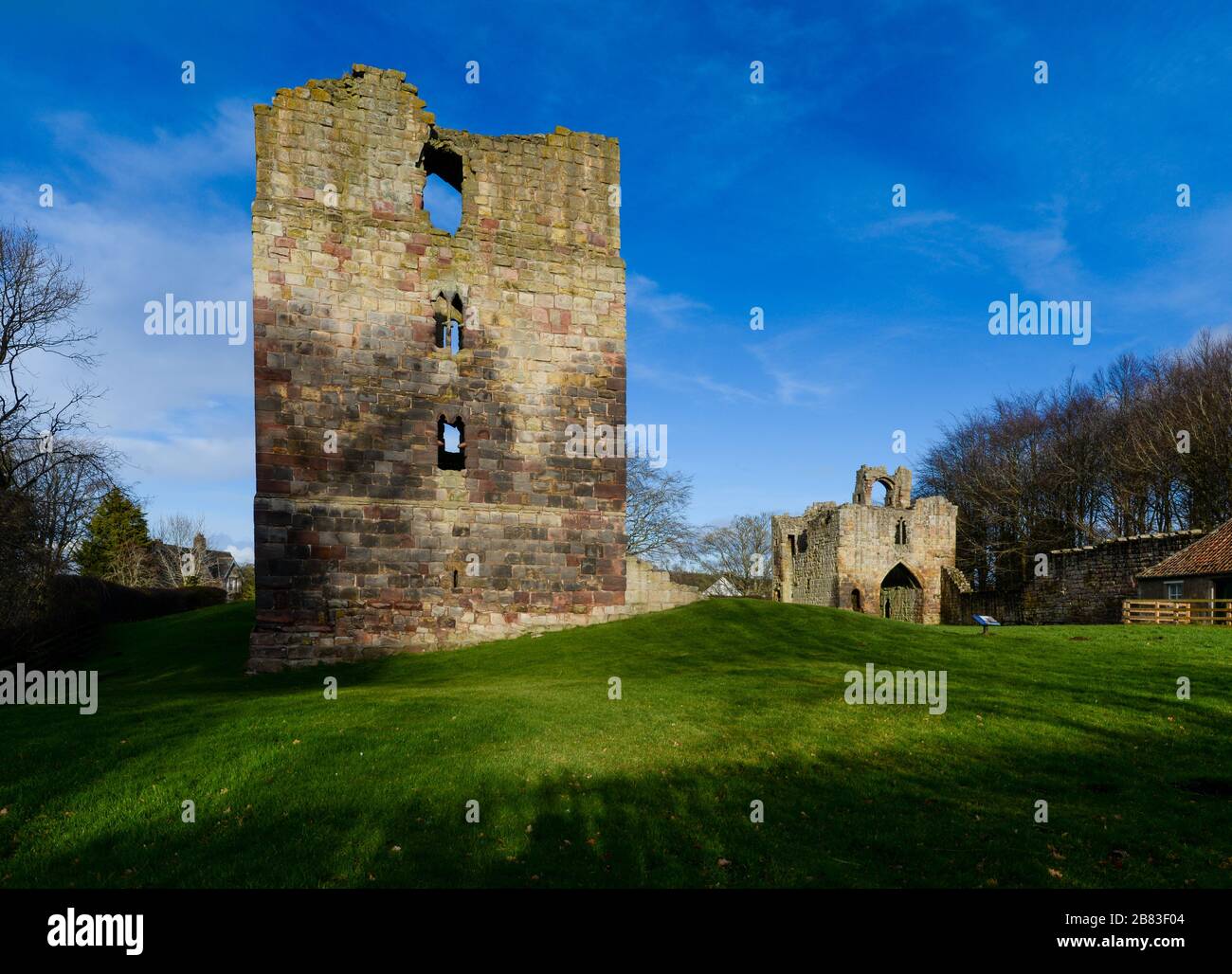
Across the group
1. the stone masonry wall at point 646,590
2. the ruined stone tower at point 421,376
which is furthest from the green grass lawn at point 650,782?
the stone masonry wall at point 646,590

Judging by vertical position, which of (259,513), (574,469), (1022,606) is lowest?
(1022,606)

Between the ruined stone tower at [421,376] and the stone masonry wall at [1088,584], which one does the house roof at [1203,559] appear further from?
the ruined stone tower at [421,376]

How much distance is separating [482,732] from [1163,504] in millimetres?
44685

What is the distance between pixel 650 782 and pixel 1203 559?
2927 centimetres

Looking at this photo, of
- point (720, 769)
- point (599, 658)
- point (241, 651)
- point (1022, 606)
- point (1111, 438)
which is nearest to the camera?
point (720, 769)

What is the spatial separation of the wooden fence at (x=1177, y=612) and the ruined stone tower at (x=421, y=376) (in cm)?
1869

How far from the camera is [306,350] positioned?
18312mm

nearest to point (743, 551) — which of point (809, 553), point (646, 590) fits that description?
point (809, 553)

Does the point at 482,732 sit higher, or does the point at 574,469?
the point at 574,469

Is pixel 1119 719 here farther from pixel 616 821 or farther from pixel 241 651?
pixel 241 651

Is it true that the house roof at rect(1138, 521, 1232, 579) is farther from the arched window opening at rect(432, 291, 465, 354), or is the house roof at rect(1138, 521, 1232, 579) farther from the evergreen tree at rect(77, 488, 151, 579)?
the evergreen tree at rect(77, 488, 151, 579)

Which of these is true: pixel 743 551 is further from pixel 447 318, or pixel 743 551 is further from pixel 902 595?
pixel 447 318
